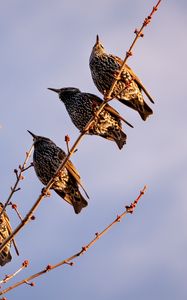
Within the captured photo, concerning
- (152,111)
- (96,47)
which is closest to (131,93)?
(152,111)

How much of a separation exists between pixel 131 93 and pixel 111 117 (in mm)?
443

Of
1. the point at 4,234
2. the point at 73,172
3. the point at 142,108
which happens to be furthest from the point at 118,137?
the point at 4,234

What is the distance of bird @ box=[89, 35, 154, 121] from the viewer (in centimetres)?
868

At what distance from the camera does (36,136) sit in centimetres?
907

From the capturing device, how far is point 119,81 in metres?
8.70

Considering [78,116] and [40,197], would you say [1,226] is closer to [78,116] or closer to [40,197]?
[78,116]

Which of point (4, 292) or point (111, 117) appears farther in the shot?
point (111, 117)

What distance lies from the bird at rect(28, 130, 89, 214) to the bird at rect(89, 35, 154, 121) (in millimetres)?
1103

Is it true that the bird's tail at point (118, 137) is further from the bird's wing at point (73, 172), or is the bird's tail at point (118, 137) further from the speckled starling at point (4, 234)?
the speckled starling at point (4, 234)

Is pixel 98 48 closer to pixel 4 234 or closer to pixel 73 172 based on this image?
pixel 73 172

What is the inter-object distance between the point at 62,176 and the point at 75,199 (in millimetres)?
482

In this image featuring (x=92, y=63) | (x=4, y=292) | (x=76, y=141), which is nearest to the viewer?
(x=4, y=292)

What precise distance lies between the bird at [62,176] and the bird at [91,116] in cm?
54

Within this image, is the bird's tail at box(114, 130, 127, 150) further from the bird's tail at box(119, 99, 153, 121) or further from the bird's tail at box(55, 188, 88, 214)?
the bird's tail at box(55, 188, 88, 214)
